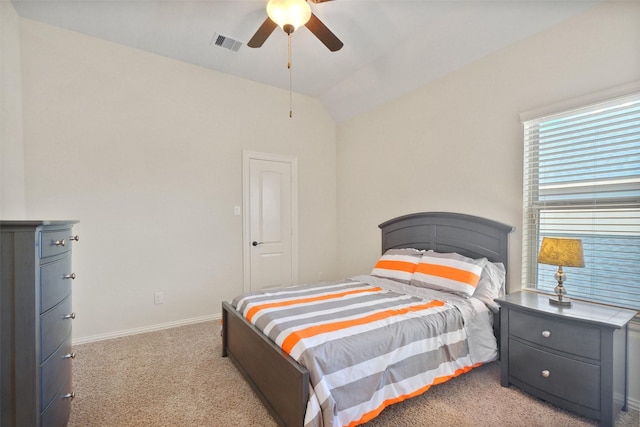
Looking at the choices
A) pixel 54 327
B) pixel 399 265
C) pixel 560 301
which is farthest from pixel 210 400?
pixel 560 301

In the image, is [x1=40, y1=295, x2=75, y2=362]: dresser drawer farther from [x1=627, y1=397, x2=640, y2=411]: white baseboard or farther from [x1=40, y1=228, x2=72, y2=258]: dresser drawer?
[x1=627, y1=397, x2=640, y2=411]: white baseboard

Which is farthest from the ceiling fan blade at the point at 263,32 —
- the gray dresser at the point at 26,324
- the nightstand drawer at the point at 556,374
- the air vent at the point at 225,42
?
the nightstand drawer at the point at 556,374

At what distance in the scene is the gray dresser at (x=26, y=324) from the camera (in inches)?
45.5

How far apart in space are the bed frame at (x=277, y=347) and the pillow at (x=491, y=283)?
10 cm

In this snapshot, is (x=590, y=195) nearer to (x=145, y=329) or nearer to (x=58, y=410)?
(x=58, y=410)

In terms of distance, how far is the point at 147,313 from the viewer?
326 cm

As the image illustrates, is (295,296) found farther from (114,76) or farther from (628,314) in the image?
(114,76)

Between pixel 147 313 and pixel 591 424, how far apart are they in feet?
12.5

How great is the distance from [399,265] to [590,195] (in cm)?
159

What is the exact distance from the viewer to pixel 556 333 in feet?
6.11

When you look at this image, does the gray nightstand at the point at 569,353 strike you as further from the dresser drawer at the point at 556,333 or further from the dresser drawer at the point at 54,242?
→ the dresser drawer at the point at 54,242

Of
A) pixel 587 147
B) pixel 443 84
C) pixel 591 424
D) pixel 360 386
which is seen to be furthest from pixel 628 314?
pixel 443 84

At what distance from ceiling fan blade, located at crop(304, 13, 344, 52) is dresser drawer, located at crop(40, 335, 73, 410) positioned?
250 cm

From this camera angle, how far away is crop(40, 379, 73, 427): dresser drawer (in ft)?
4.27
